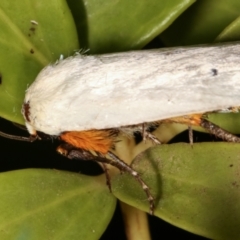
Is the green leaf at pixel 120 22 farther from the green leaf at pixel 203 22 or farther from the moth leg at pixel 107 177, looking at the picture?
the moth leg at pixel 107 177

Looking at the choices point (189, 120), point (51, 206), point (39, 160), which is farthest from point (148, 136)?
point (39, 160)

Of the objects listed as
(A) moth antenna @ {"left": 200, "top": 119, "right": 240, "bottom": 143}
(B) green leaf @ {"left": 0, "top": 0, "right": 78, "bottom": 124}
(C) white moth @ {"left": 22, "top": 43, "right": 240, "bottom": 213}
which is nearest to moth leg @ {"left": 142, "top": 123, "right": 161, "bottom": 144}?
(C) white moth @ {"left": 22, "top": 43, "right": 240, "bottom": 213}

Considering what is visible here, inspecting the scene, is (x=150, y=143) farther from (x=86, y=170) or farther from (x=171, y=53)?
(x=86, y=170)

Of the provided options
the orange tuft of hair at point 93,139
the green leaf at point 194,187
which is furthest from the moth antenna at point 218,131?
the orange tuft of hair at point 93,139

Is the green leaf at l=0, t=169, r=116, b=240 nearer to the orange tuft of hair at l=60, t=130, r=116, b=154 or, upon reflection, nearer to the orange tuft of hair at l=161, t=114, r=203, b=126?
the orange tuft of hair at l=60, t=130, r=116, b=154

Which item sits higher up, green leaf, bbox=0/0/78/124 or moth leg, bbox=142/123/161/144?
green leaf, bbox=0/0/78/124

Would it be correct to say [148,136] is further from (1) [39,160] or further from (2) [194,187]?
(1) [39,160]

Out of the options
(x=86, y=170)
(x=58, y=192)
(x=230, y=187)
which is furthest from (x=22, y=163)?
(x=230, y=187)
